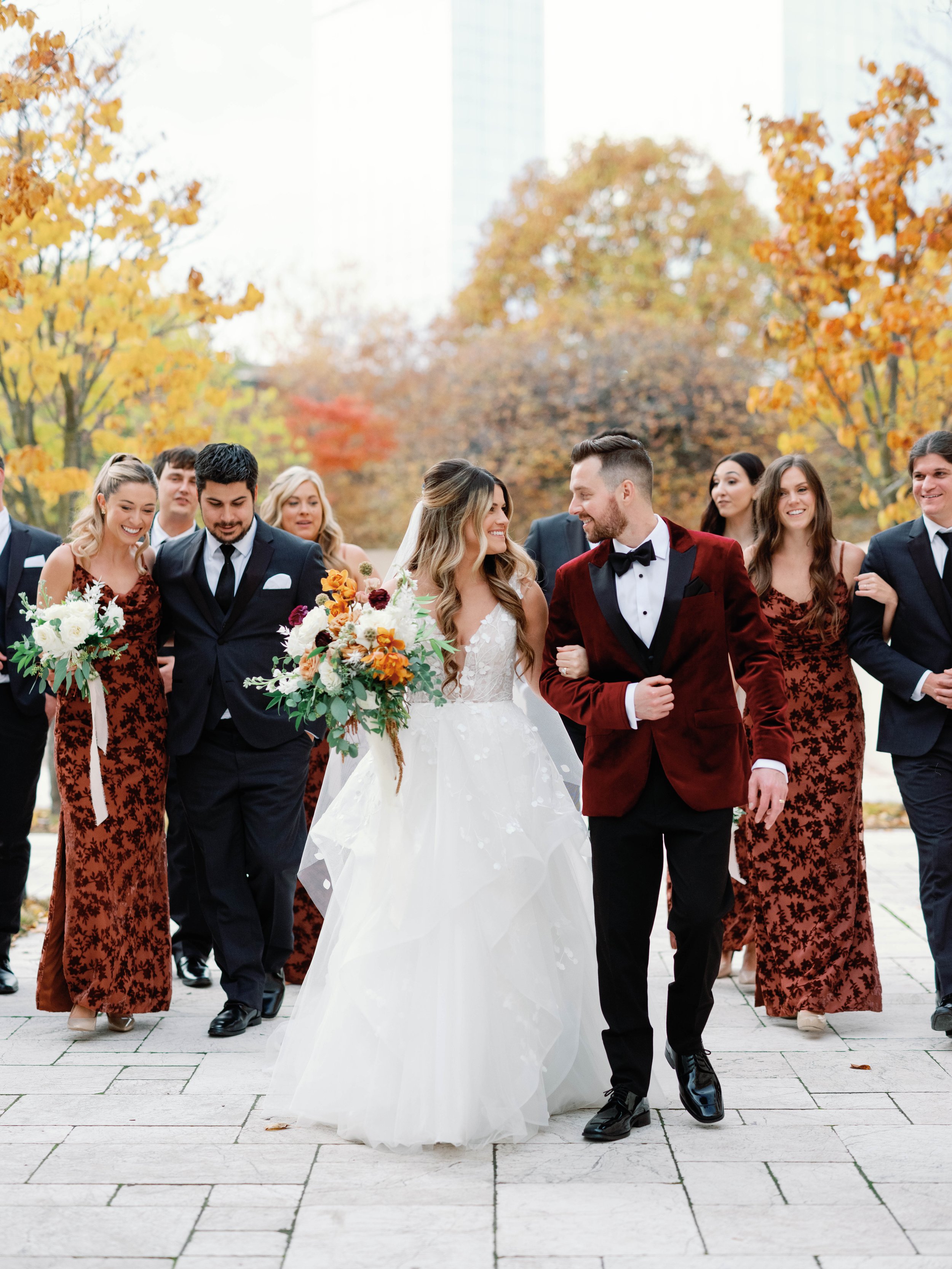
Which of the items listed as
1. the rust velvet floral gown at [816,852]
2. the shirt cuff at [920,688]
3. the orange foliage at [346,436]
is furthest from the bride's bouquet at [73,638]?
the orange foliage at [346,436]

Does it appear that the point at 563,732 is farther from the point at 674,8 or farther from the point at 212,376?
the point at 674,8

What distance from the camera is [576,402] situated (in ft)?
67.8

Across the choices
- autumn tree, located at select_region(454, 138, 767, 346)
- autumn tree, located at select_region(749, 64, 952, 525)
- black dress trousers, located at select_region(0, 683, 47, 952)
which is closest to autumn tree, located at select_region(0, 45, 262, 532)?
black dress trousers, located at select_region(0, 683, 47, 952)

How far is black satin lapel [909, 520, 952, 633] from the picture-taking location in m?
5.09

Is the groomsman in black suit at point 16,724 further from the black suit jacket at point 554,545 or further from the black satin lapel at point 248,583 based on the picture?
the black suit jacket at point 554,545

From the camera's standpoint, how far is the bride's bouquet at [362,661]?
3895mm

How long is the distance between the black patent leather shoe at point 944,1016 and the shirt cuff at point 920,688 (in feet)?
3.64

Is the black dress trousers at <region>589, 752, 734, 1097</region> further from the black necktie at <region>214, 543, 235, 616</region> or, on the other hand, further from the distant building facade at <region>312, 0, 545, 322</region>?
the distant building facade at <region>312, 0, 545, 322</region>

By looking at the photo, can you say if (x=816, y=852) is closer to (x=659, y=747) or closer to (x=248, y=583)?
(x=659, y=747)

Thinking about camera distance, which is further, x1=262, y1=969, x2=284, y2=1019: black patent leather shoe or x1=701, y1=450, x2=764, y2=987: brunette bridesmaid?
x1=701, y1=450, x2=764, y2=987: brunette bridesmaid

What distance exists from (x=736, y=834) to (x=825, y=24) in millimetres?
74283

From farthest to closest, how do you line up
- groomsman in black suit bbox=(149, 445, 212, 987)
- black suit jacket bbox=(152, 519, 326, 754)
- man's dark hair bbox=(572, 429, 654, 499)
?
groomsman in black suit bbox=(149, 445, 212, 987)
black suit jacket bbox=(152, 519, 326, 754)
man's dark hair bbox=(572, 429, 654, 499)

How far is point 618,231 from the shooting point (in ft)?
88.5

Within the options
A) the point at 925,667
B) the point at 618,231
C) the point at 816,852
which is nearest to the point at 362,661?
the point at 816,852
